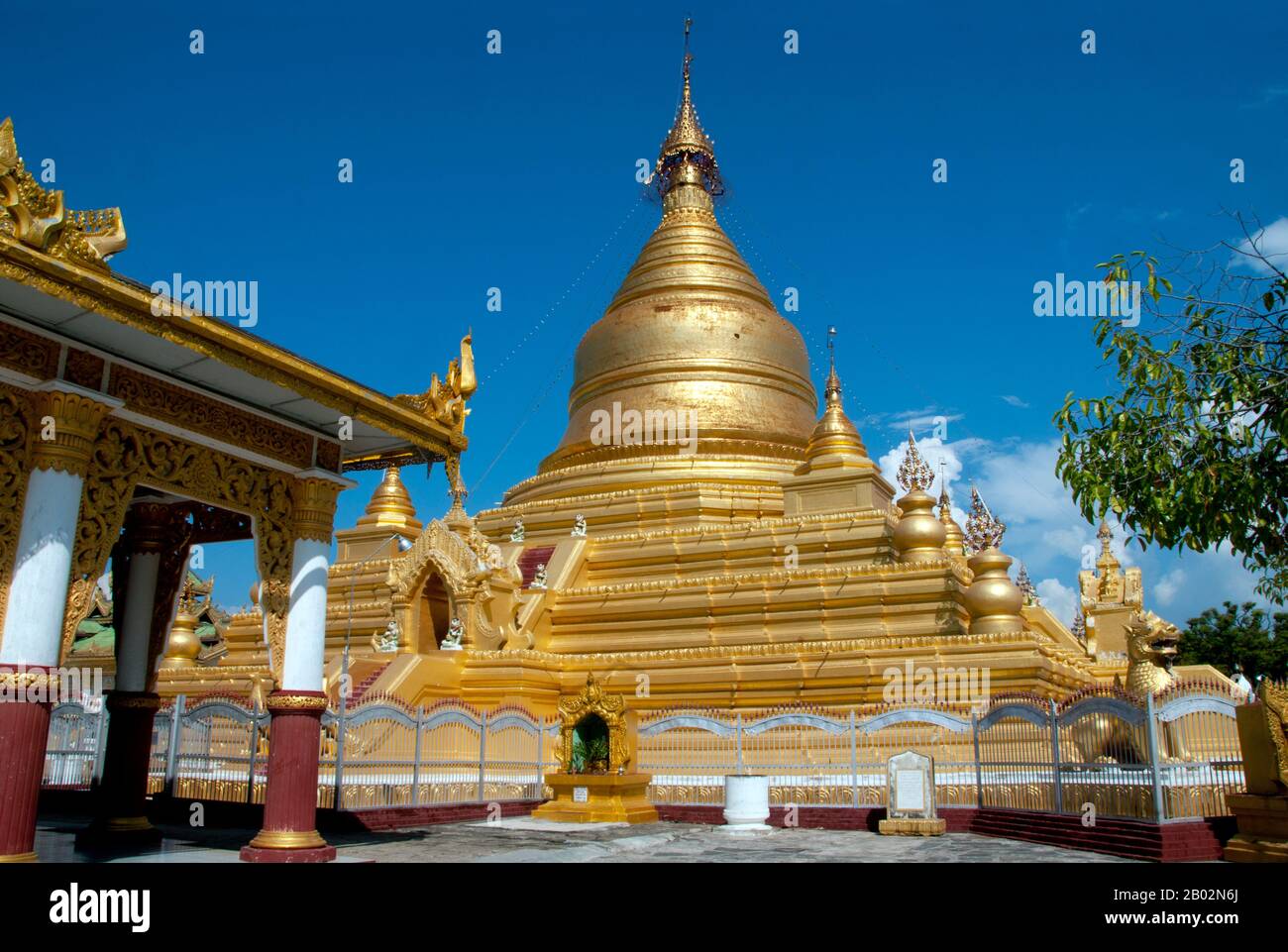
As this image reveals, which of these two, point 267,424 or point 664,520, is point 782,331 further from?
point 267,424

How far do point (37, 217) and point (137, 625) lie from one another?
5.42m

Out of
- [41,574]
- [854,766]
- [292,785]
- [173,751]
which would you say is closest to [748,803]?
[854,766]

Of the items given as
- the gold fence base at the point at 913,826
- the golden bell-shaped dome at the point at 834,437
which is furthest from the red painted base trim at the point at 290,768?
the golden bell-shaped dome at the point at 834,437

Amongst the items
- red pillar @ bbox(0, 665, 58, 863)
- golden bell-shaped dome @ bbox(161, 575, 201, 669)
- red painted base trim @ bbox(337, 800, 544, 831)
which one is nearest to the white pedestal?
red painted base trim @ bbox(337, 800, 544, 831)

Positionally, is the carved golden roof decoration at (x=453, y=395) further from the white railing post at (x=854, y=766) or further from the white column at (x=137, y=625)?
the white railing post at (x=854, y=766)

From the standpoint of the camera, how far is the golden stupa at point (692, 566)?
2125 centimetres

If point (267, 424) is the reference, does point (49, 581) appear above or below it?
below

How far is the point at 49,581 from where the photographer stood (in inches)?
324

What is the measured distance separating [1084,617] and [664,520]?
13.8m

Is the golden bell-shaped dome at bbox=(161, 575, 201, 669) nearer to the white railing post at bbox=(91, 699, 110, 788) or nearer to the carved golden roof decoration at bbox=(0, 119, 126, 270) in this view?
the white railing post at bbox=(91, 699, 110, 788)

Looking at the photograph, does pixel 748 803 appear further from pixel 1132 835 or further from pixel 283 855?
pixel 283 855

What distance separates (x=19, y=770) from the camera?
26.2ft
